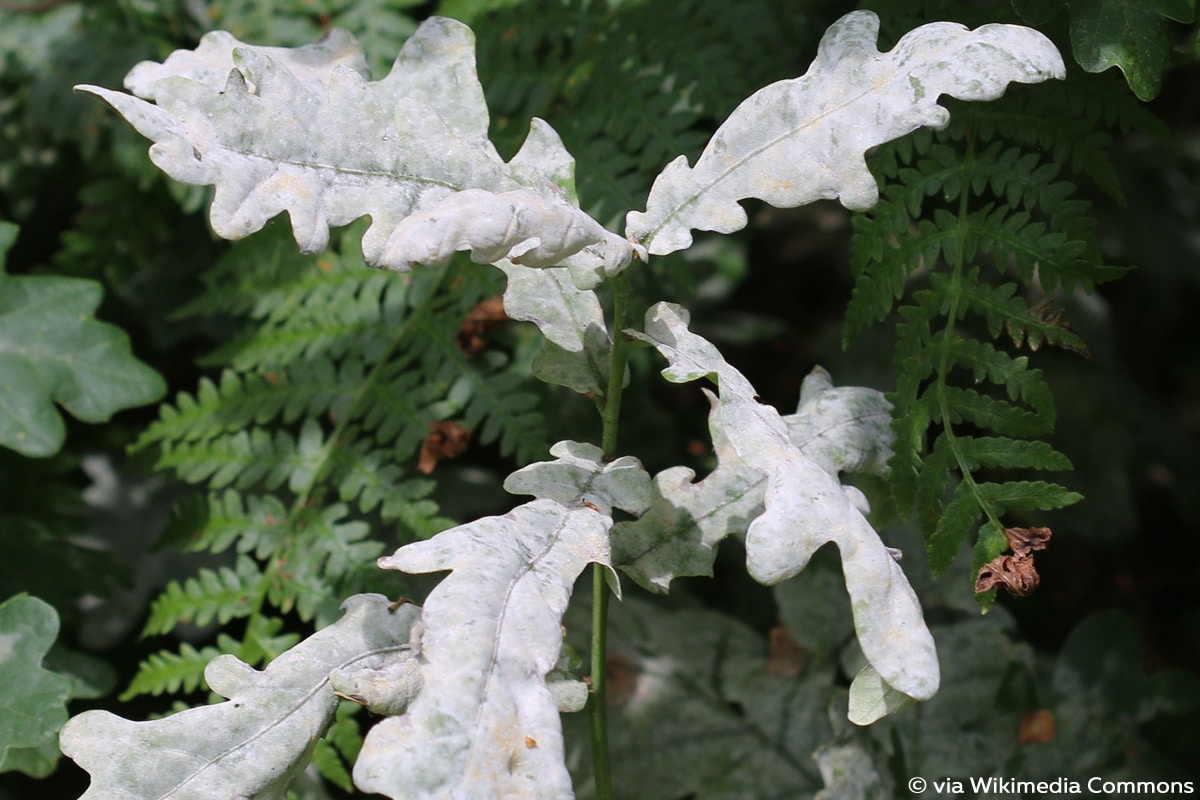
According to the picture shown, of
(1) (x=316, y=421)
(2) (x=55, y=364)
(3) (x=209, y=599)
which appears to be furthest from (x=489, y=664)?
(2) (x=55, y=364)

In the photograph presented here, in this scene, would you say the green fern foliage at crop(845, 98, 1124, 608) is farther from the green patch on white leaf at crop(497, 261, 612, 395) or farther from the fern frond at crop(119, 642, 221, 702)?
the fern frond at crop(119, 642, 221, 702)

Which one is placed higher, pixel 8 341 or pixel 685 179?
pixel 685 179

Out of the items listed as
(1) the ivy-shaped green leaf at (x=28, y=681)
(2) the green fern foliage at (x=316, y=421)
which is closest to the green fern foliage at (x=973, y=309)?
(2) the green fern foliage at (x=316, y=421)

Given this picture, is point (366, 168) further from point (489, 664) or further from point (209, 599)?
point (209, 599)

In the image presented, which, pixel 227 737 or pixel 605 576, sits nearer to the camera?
pixel 227 737

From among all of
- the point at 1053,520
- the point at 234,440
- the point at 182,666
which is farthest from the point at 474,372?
the point at 1053,520

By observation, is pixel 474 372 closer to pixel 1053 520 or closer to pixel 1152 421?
pixel 1053 520

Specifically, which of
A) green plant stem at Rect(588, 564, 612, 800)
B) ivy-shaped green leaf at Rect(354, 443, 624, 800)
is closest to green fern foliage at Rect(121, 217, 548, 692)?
green plant stem at Rect(588, 564, 612, 800)
